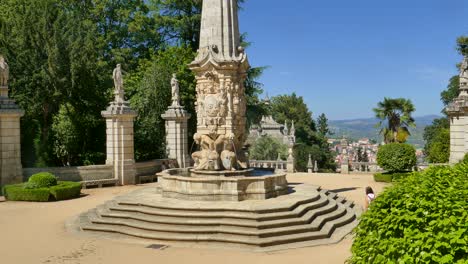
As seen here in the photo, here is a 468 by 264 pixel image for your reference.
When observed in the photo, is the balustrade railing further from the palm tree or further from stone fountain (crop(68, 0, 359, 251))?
stone fountain (crop(68, 0, 359, 251))

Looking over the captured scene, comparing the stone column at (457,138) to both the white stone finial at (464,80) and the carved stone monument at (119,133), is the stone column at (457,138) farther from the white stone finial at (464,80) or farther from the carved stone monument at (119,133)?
the carved stone monument at (119,133)

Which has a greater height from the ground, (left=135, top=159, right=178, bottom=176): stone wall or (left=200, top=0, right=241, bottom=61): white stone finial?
(left=200, top=0, right=241, bottom=61): white stone finial

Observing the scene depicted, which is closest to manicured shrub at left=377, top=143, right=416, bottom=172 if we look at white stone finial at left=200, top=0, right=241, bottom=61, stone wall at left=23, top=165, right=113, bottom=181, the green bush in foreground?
white stone finial at left=200, top=0, right=241, bottom=61

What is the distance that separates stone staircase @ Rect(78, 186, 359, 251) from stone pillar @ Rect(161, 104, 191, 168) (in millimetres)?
14947

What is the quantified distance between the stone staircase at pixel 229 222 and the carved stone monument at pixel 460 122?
11.8 meters

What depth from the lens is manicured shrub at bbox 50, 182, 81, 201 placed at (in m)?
20.1

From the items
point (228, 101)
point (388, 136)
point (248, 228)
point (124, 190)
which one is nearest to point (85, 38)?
point (124, 190)

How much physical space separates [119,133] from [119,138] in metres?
0.31

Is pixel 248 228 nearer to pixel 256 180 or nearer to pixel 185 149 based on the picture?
pixel 256 180

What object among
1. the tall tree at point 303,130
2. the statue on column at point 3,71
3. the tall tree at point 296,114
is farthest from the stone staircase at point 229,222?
the tall tree at point 296,114

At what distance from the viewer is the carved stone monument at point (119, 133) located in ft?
83.8

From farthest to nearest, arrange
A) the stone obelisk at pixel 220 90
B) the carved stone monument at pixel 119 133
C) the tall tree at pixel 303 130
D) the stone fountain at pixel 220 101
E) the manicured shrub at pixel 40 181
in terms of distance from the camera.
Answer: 1. the tall tree at pixel 303 130
2. the carved stone monument at pixel 119 133
3. the manicured shrub at pixel 40 181
4. the stone obelisk at pixel 220 90
5. the stone fountain at pixel 220 101

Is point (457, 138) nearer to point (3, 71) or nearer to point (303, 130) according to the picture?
point (3, 71)

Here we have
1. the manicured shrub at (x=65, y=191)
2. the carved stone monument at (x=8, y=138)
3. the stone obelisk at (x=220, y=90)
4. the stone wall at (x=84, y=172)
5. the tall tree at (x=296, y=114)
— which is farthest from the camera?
the tall tree at (x=296, y=114)
